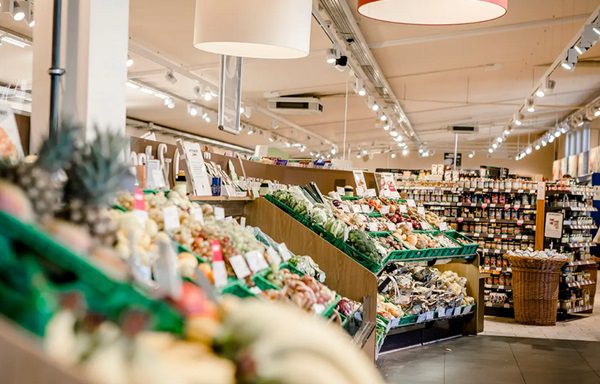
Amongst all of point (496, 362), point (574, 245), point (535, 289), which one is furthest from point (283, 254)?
point (574, 245)

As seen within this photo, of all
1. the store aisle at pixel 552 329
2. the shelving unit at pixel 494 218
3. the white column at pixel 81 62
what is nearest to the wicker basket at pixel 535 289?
the store aisle at pixel 552 329

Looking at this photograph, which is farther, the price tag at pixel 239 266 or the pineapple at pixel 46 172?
the price tag at pixel 239 266

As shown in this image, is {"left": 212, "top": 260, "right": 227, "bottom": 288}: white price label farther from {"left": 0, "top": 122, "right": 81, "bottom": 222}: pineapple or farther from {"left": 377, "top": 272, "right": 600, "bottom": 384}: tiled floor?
{"left": 377, "top": 272, "right": 600, "bottom": 384}: tiled floor

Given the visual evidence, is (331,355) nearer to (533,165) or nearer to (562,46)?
(562,46)

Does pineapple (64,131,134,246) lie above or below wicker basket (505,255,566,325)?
above

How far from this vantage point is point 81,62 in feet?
11.3

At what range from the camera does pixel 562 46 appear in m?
13.6

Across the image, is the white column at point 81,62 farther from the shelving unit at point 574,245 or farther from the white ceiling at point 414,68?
the shelving unit at point 574,245

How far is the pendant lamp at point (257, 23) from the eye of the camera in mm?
3805

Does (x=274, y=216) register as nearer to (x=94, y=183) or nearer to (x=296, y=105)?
(x=94, y=183)

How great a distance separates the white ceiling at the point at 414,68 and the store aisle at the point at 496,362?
4.86 metres

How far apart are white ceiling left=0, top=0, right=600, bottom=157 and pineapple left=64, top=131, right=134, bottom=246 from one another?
25.1ft

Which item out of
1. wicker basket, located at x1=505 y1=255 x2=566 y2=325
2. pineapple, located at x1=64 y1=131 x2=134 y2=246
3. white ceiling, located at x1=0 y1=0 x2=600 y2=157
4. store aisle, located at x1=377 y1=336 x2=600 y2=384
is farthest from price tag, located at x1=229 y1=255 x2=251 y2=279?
wicker basket, located at x1=505 y1=255 x2=566 y2=325

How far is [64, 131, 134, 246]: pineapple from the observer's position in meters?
1.91
